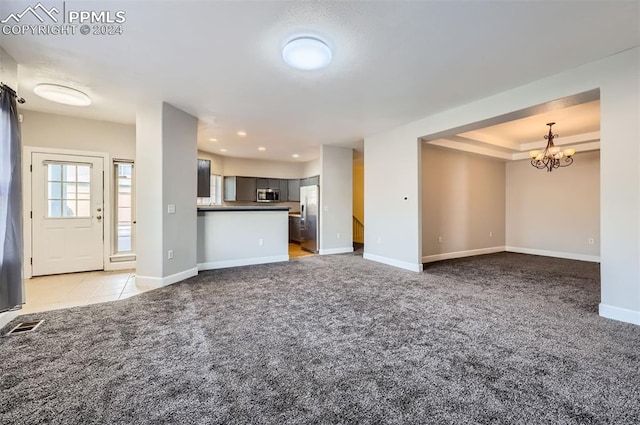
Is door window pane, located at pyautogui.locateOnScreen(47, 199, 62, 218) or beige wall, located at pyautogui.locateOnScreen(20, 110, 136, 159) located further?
door window pane, located at pyautogui.locateOnScreen(47, 199, 62, 218)

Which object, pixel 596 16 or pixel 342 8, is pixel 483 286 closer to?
pixel 596 16

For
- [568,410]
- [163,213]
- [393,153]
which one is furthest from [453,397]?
[393,153]

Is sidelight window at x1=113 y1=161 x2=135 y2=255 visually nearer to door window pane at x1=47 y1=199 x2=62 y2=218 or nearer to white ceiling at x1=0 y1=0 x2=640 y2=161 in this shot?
door window pane at x1=47 y1=199 x2=62 y2=218

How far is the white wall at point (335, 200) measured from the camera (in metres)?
6.61

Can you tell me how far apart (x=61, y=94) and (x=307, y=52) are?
341cm

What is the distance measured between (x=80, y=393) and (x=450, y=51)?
13.2 feet

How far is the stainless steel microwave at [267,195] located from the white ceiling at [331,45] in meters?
4.36

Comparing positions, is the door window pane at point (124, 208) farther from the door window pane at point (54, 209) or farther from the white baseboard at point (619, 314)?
the white baseboard at point (619, 314)

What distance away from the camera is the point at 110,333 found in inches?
97.4

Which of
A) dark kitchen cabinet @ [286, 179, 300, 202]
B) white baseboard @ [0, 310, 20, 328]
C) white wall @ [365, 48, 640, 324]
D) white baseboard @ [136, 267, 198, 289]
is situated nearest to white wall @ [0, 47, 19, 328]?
white baseboard @ [0, 310, 20, 328]

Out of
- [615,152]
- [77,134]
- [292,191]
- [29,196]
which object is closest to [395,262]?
[615,152]

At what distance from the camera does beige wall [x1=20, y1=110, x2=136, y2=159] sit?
4.39 meters

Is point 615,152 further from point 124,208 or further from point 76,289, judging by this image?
point 124,208

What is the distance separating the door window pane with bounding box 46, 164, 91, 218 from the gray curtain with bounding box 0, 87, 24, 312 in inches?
92.2
